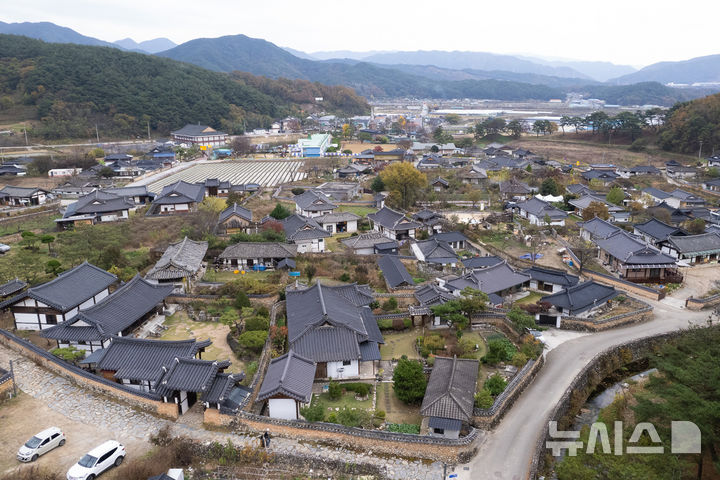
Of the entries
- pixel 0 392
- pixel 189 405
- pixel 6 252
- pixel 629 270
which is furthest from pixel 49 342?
pixel 629 270

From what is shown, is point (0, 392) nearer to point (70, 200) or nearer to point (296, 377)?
point (296, 377)

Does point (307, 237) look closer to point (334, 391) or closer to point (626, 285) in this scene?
point (334, 391)

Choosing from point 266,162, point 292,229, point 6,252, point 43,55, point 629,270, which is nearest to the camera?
point 629,270

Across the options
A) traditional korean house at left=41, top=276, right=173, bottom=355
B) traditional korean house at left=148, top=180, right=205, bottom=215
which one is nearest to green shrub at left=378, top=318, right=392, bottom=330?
traditional korean house at left=41, top=276, right=173, bottom=355

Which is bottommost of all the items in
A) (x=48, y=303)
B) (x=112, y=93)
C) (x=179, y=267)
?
(x=179, y=267)

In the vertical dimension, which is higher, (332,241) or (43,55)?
(43,55)

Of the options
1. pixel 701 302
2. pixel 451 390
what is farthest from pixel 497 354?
pixel 701 302

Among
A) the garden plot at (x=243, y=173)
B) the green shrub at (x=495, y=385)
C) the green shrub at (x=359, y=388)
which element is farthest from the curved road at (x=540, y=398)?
the garden plot at (x=243, y=173)
